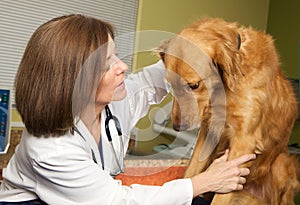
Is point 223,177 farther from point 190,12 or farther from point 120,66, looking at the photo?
point 190,12

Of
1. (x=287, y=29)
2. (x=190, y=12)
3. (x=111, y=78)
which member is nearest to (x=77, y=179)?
(x=111, y=78)

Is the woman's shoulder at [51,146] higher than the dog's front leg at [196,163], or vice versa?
the woman's shoulder at [51,146]

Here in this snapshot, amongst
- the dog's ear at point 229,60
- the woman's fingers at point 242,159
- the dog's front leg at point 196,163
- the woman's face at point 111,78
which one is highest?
the dog's ear at point 229,60

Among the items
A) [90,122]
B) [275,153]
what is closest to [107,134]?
[90,122]

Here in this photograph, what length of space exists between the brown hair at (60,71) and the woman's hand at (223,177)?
0.31 m

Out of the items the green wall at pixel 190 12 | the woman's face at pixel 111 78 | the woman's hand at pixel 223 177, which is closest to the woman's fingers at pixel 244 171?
the woman's hand at pixel 223 177

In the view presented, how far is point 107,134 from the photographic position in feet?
3.23

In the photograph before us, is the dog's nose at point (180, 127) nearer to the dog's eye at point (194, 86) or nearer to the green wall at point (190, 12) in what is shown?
the dog's eye at point (194, 86)

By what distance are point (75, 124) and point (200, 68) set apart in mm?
298

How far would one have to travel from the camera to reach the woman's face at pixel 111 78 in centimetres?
89

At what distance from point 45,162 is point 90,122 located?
0.15m

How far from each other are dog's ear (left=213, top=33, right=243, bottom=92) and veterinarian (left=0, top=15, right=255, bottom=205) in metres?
0.18

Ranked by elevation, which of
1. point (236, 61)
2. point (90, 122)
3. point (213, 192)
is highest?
point (236, 61)

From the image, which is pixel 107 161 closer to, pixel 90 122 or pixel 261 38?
pixel 90 122
